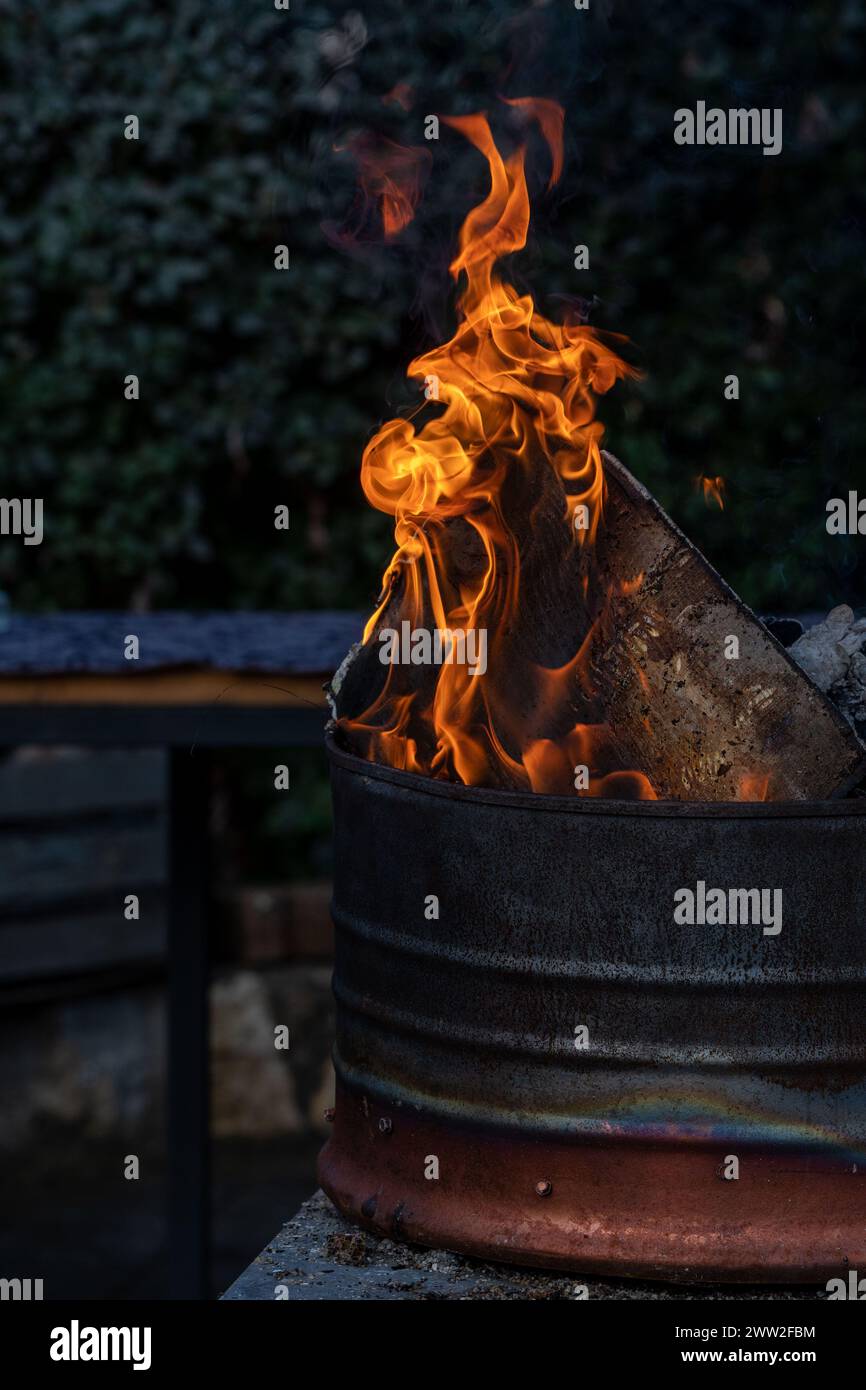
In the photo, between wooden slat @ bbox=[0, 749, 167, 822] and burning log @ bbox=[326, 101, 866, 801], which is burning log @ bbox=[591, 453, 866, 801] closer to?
burning log @ bbox=[326, 101, 866, 801]

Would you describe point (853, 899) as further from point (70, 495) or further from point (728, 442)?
point (70, 495)

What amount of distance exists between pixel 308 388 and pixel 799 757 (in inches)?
153

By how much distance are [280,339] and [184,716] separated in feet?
8.60

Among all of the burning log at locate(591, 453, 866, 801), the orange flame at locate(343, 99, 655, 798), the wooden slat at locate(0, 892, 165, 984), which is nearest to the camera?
the burning log at locate(591, 453, 866, 801)

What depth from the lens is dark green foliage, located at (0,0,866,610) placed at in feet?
17.7

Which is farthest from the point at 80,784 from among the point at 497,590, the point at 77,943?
the point at 497,590

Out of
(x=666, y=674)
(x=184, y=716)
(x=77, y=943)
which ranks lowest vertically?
(x=77, y=943)

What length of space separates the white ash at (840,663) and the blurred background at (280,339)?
2759 mm

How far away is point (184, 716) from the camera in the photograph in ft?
11.3

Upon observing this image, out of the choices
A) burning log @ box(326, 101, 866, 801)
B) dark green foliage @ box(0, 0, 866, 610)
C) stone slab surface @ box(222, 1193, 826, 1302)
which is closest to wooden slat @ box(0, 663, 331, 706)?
burning log @ box(326, 101, 866, 801)

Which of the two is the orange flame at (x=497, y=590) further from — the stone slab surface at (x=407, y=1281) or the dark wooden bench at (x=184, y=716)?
the dark wooden bench at (x=184, y=716)

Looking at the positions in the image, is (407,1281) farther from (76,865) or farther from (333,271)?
(333,271)

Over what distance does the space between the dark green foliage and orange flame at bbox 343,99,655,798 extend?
2840 millimetres

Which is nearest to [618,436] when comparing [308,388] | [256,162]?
[308,388]
